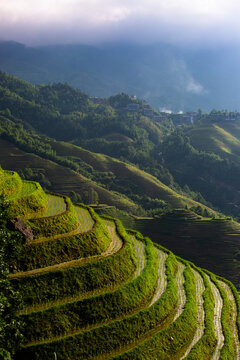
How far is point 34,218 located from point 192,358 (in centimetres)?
1354

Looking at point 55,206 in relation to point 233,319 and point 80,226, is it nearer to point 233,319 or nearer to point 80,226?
point 80,226

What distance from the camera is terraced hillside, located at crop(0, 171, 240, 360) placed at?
77.3ft

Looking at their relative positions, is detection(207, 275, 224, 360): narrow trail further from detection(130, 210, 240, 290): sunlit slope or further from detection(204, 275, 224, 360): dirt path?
detection(130, 210, 240, 290): sunlit slope

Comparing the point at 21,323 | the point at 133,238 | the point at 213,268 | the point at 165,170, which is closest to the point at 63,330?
the point at 21,323

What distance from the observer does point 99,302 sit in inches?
1014

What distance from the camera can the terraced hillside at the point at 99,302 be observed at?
23547mm

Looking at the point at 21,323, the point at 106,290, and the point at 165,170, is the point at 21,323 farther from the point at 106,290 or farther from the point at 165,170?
the point at 165,170

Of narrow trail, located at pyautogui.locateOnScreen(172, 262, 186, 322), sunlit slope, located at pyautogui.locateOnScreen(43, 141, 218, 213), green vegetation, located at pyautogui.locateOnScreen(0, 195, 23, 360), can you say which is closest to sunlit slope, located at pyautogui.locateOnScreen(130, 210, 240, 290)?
narrow trail, located at pyautogui.locateOnScreen(172, 262, 186, 322)

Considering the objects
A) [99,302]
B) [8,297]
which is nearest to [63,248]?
[99,302]

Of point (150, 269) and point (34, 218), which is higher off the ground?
point (34, 218)

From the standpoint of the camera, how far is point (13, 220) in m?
27.5

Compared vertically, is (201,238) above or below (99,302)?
below

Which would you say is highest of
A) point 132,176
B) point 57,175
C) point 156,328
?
point 132,176

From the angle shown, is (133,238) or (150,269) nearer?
(150,269)
